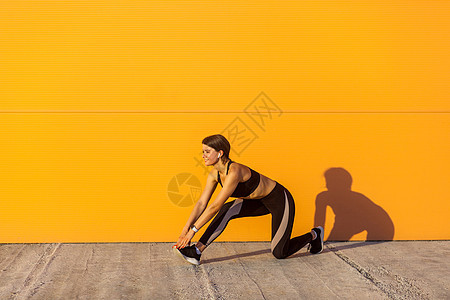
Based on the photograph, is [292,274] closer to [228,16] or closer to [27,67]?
[228,16]

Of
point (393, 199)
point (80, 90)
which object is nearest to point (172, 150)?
point (80, 90)

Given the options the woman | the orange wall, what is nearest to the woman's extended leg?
the woman

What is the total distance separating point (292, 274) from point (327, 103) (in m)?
1.83

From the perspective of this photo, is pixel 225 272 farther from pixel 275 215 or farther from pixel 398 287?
pixel 398 287

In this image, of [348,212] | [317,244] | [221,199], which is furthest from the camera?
[348,212]

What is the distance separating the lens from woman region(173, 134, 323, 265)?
4902 mm

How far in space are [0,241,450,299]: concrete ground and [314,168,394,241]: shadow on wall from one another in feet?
0.59

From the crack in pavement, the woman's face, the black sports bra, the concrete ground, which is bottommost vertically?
the concrete ground

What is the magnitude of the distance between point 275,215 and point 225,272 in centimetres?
71

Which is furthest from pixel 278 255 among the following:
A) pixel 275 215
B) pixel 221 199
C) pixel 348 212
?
pixel 348 212

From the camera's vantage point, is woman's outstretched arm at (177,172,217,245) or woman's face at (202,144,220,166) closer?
woman's face at (202,144,220,166)

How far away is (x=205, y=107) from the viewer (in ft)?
18.8

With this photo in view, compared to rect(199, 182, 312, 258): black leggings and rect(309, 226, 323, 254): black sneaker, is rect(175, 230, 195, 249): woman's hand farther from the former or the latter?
rect(309, 226, 323, 254): black sneaker

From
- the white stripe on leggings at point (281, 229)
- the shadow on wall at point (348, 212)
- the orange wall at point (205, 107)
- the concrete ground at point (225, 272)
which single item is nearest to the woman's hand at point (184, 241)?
the concrete ground at point (225, 272)
